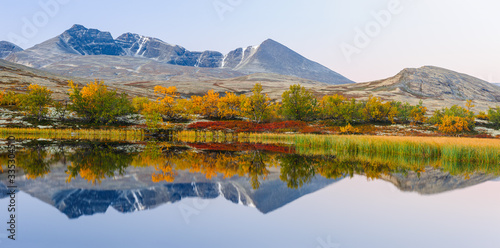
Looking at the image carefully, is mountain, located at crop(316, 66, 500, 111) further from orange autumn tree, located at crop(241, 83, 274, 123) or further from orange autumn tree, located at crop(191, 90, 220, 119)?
orange autumn tree, located at crop(191, 90, 220, 119)

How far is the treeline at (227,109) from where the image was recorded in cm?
6309

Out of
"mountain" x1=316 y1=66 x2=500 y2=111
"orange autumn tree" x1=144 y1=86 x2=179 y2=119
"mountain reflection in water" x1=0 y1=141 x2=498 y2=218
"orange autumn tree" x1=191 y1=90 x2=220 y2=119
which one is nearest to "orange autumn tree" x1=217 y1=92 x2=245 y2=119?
"orange autumn tree" x1=191 y1=90 x2=220 y2=119

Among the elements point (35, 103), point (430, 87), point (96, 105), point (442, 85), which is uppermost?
point (442, 85)

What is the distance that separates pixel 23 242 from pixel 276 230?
5997 mm

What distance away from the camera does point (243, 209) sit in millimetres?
10367

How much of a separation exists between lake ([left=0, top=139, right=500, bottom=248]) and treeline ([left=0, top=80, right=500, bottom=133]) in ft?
150

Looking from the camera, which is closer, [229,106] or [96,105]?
[96,105]

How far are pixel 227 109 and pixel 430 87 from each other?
470ft

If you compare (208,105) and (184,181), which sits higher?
(208,105)

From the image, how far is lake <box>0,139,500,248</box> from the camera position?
7848 mm

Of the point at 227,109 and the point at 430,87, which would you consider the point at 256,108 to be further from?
the point at 430,87

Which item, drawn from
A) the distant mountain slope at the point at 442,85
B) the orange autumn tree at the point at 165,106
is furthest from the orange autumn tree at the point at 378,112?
the distant mountain slope at the point at 442,85

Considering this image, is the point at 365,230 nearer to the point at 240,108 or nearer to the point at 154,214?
the point at 154,214

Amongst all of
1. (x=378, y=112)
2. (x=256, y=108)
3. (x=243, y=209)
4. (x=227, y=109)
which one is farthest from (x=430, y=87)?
(x=243, y=209)
